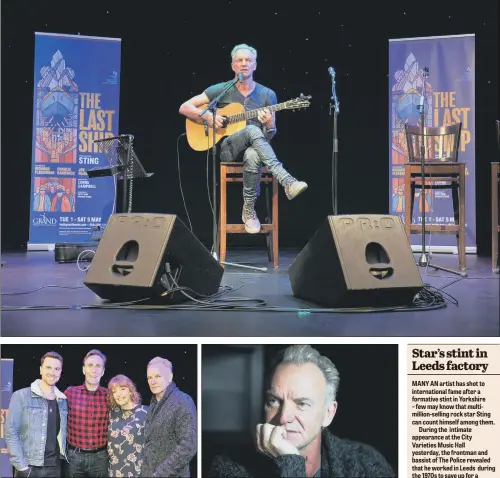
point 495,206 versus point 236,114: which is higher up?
point 236,114

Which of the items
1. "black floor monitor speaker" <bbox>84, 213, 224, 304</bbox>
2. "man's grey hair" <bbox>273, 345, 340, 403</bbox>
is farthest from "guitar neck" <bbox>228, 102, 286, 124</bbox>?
"man's grey hair" <bbox>273, 345, 340, 403</bbox>

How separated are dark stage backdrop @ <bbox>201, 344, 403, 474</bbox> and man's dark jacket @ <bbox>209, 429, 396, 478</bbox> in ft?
0.06

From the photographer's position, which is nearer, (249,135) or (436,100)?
(249,135)

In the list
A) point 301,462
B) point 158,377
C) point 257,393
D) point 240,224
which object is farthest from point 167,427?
point 240,224

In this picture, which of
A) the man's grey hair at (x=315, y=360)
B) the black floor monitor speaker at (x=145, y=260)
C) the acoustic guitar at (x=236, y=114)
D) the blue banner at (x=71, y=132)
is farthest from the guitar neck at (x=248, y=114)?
the man's grey hair at (x=315, y=360)

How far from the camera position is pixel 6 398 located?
1.44 metres

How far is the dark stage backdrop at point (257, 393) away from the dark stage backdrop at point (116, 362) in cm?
4

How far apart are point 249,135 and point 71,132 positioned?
116 centimetres

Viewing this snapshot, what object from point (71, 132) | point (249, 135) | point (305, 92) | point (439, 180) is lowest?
point (439, 180)

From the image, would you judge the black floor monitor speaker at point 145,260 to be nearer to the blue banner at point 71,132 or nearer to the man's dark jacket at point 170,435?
the man's dark jacket at point 170,435

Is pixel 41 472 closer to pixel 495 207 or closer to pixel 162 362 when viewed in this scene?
pixel 162 362

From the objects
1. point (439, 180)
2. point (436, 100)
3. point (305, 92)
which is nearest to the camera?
point (439, 180)

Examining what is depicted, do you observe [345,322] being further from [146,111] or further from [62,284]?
[146,111]

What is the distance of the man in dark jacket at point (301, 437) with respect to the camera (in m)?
1.42
